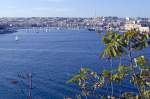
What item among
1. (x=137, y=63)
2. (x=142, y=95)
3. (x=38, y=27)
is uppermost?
(x=137, y=63)

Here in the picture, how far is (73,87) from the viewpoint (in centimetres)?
1759

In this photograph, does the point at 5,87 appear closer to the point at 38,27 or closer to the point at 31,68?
the point at 31,68

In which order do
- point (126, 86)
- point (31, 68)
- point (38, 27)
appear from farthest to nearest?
point (38, 27), point (31, 68), point (126, 86)

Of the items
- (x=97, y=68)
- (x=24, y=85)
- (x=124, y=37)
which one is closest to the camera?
(x=124, y=37)

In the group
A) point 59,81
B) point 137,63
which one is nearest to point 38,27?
point 59,81

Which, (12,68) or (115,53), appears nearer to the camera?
(115,53)

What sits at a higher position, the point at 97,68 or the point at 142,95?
the point at 142,95

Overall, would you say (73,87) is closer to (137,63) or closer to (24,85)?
(24,85)

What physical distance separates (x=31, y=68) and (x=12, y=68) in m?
1.30

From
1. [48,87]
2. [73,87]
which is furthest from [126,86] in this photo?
[48,87]

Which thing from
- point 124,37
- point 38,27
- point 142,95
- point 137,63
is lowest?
point 38,27

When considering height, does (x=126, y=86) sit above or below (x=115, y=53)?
below

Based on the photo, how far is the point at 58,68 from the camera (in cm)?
2488

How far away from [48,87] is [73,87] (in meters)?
1.26
